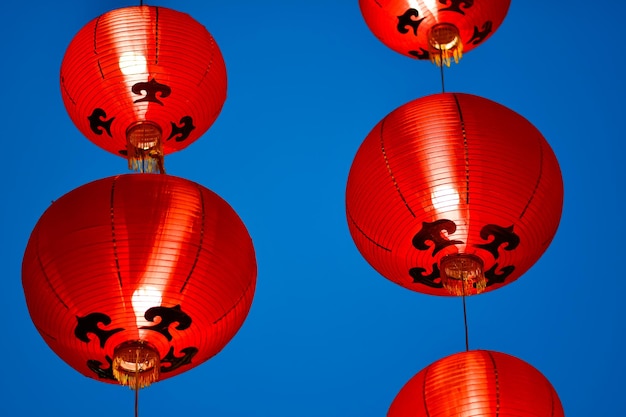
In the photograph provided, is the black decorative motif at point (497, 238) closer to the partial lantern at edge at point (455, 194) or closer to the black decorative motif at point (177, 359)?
the partial lantern at edge at point (455, 194)

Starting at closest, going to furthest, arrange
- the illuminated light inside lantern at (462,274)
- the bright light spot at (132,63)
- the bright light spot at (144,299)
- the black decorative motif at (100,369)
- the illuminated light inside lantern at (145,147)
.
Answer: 1. the bright light spot at (144,299)
2. the black decorative motif at (100,369)
3. the illuminated light inside lantern at (462,274)
4. the bright light spot at (132,63)
5. the illuminated light inside lantern at (145,147)

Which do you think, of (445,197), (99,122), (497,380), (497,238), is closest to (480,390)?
(497,380)

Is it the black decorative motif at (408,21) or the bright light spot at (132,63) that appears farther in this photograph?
the black decorative motif at (408,21)

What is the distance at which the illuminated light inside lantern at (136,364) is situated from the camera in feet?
12.5

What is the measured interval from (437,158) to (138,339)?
1039 millimetres

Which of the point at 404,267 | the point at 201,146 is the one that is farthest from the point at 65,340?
the point at 201,146

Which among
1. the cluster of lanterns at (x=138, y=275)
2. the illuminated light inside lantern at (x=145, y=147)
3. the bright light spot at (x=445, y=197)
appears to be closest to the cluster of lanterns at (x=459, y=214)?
the bright light spot at (x=445, y=197)

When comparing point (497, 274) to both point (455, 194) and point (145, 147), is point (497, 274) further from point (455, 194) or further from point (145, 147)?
point (145, 147)

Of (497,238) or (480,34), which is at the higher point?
(480,34)

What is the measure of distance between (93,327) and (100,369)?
0.21 m

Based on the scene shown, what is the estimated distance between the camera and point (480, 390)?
156 inches

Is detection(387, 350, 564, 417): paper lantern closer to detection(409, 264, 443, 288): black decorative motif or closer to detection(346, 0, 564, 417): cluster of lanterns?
detection(346, 0, 564, 417): cluster of lanterns

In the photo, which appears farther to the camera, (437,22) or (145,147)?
(437,22)

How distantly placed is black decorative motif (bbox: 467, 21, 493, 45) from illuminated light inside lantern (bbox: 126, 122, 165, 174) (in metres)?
1.18
